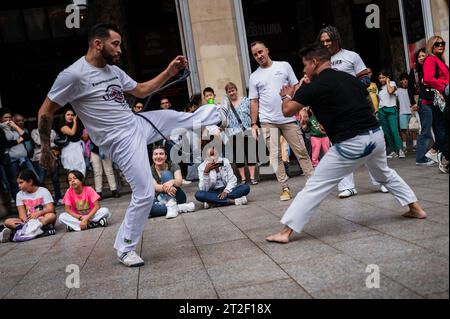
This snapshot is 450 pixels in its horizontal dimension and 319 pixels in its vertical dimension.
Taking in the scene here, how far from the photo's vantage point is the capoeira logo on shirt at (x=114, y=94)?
5012 millimetres

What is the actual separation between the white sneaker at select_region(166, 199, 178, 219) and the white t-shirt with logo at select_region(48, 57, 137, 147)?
304 centimetres

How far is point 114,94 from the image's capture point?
16.7 ft

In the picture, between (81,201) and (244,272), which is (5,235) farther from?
(244,272)

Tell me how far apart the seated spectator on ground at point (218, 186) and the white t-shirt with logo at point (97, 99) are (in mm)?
3307

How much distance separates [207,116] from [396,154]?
25.8ft

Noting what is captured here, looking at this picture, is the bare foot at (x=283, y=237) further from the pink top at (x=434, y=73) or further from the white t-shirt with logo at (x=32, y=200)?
the pink top at (x=434, y=73)

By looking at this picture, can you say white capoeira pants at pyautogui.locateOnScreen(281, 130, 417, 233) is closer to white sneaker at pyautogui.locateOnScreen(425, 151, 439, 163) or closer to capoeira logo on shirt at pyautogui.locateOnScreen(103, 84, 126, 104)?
capoeira logo on shirt at pyautogui.locateOnScreen(103, 84, 126, 104)

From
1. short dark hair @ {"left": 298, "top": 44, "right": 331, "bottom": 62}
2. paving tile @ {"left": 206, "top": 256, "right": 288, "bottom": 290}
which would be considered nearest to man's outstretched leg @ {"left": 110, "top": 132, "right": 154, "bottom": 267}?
paving tile @ {"left": 206, "top": 256, "right": 288, "bottom": 290}

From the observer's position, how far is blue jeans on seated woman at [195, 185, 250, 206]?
325 inches

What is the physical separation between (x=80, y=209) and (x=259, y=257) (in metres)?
4.23

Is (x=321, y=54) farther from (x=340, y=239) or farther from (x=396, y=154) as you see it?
(x=396, y=154)

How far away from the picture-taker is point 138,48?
1714 cm

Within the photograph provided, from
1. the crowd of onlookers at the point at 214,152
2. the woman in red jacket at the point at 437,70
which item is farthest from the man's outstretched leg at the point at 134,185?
the woman in red jacket at the point at 437,70
